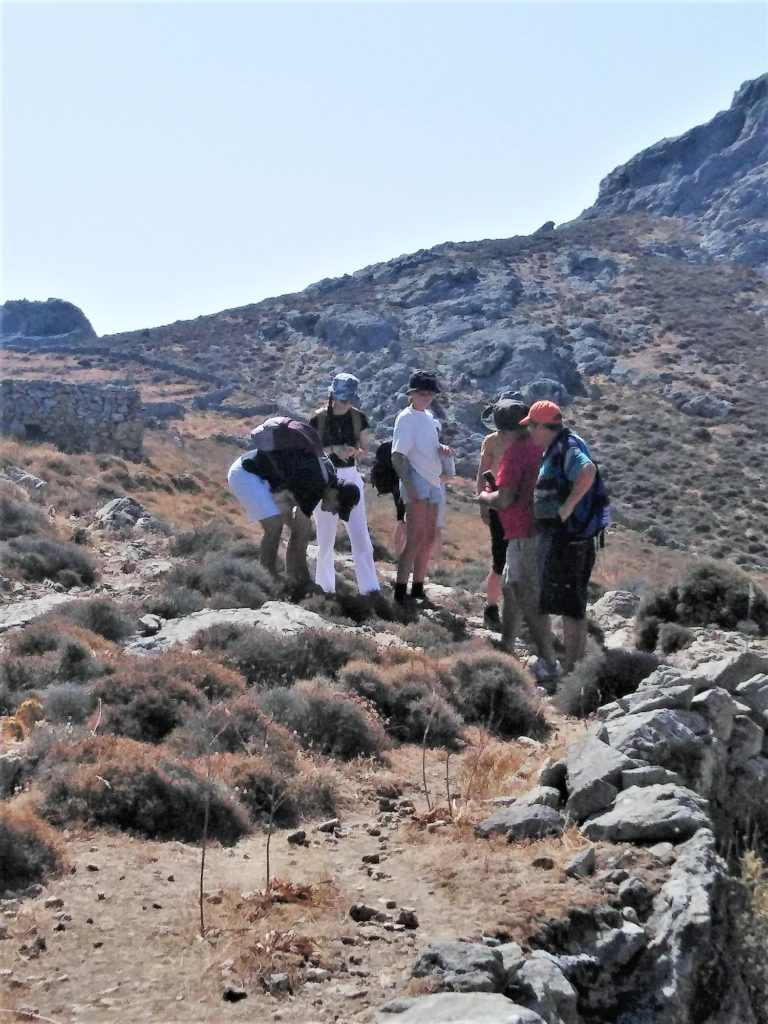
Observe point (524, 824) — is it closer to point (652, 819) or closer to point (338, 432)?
point (652, 819)

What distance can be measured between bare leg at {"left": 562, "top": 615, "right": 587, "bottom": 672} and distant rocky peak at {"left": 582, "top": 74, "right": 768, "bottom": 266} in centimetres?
7307

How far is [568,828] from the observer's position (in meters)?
3.94

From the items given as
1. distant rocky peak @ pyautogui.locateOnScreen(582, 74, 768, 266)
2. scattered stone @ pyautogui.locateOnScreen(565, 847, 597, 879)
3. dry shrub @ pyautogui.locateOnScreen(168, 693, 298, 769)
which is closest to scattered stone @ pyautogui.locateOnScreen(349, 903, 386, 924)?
scattered stone @ pyautogui.locateOnScreen(565, 847, 597, 879)

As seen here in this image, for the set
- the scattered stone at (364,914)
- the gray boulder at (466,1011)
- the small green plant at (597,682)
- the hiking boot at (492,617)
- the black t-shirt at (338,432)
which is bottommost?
the hiking boot at (492,617)

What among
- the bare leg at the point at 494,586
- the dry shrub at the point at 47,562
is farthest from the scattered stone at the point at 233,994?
the dry shrub at the point at 47,562

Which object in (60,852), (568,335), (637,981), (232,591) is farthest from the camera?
(568,335)

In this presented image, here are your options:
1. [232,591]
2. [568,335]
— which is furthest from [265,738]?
[568,335]

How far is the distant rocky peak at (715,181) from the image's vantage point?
7831cm

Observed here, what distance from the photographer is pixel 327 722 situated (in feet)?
18.3

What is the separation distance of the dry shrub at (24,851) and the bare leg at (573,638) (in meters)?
3.95

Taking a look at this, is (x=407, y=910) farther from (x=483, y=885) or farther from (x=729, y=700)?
(x=729, y=700)

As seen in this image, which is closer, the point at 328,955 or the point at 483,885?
the point at 328,955

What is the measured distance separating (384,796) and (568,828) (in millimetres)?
1231

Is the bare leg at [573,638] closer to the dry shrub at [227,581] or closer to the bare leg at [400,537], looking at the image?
the bare leg at [400,537]
